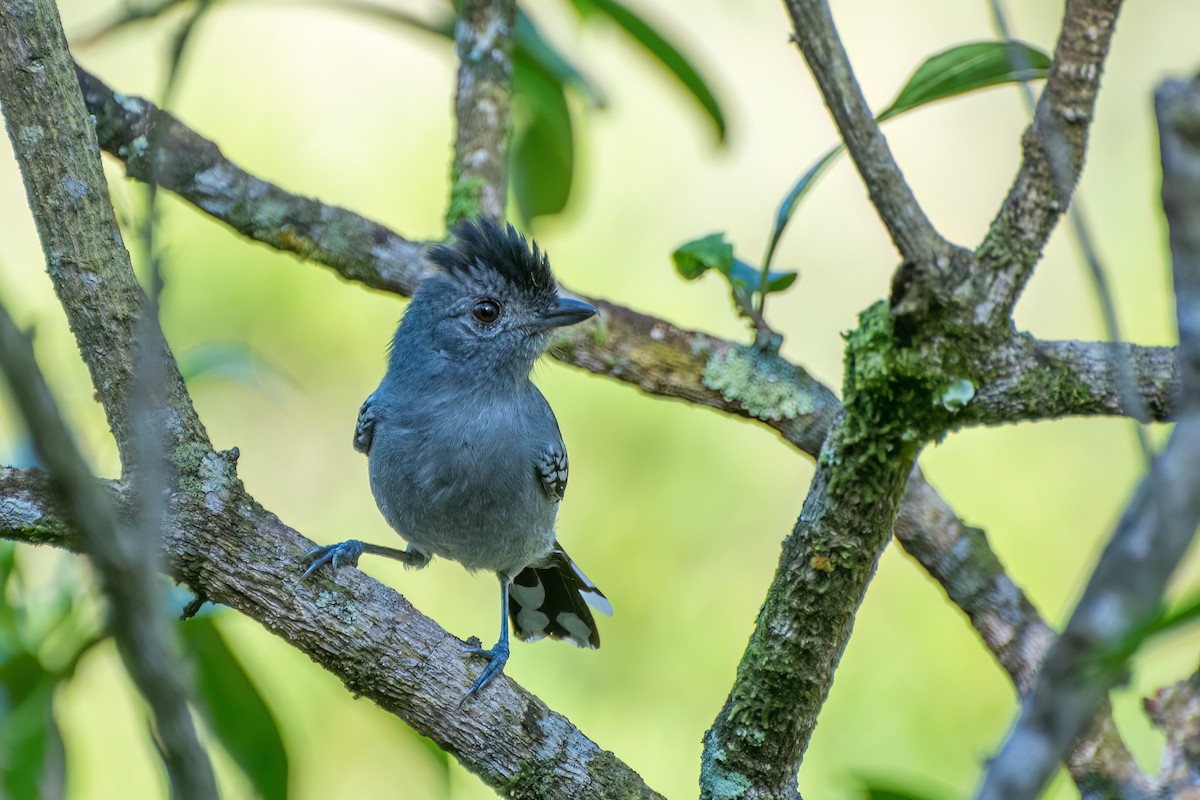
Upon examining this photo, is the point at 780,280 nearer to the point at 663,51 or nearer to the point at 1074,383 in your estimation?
the point at 1074,383

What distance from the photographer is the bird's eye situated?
418 cm

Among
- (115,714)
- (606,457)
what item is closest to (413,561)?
(606,457)

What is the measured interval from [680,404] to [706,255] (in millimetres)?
3519

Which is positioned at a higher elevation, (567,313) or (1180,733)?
(567,313)

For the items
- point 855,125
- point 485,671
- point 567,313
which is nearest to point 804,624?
point 485,671

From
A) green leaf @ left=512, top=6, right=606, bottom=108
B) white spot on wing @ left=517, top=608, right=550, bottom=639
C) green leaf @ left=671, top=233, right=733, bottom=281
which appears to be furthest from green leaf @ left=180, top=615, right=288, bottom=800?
green leaf @ left=512, top=6, right=606, bottom=108

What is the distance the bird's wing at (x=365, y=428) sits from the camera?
417 centimetres

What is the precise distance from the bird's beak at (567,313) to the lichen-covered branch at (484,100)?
Answer: 0.54 m

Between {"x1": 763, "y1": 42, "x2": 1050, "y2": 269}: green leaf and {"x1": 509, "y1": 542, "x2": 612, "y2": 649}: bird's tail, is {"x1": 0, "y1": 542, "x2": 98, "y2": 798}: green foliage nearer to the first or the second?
{"x1": 509, "y1": 542, "x2": 612, "y2": 649}: bird's tail

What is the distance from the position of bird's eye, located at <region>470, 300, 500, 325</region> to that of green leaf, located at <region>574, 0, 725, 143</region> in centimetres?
132

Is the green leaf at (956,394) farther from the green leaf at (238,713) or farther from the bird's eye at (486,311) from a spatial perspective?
the green leaf at (238,713)

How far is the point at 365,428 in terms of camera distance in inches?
165

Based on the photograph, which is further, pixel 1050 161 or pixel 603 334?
pixel 603 334

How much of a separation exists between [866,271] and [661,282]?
50.0 inches
